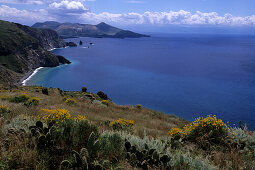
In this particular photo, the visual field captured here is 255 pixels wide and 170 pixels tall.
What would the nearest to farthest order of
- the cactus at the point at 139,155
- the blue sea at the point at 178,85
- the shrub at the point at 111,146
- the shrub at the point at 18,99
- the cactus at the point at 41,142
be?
the cactus at the point at 41,142, the shrub at the point at 111,146, the cactus at the point at 139,155, the shrub at the point at 18,99, the blue sea at the point at 178,85

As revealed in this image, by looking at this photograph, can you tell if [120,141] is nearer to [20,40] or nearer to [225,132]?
[225,132]

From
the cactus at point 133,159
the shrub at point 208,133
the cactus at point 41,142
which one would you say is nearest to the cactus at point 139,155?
the cactus at point 133,159

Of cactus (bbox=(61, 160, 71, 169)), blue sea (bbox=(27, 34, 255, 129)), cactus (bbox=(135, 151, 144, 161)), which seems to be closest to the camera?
cactus (bbox=(61, 160, 71, 169))

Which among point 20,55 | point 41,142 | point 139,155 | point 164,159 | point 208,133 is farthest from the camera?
point 20,55

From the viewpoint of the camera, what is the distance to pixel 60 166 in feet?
12.5

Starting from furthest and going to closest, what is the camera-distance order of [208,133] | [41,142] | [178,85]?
1. [178,85]
2. [208,133]
3. [41,142]

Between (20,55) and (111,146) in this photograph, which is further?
(20,55)

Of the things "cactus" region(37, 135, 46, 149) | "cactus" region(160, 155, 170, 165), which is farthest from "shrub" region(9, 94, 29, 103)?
"cactus" region(160, 155, 170, 165)

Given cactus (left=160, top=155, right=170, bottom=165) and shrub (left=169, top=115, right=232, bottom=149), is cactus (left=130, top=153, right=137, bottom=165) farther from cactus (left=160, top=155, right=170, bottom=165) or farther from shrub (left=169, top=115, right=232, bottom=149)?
shrub (left=169, top=115, right=232, bottom=149)

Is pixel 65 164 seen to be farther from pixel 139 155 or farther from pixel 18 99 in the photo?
pixel 18 99

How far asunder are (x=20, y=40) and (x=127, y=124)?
141 m

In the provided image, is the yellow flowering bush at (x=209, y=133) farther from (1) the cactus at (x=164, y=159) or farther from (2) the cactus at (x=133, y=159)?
(2) the cactus at (x=133, y=159)

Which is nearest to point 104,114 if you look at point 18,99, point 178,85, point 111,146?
point 18,99

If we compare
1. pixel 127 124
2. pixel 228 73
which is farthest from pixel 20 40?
pixel 127 124
